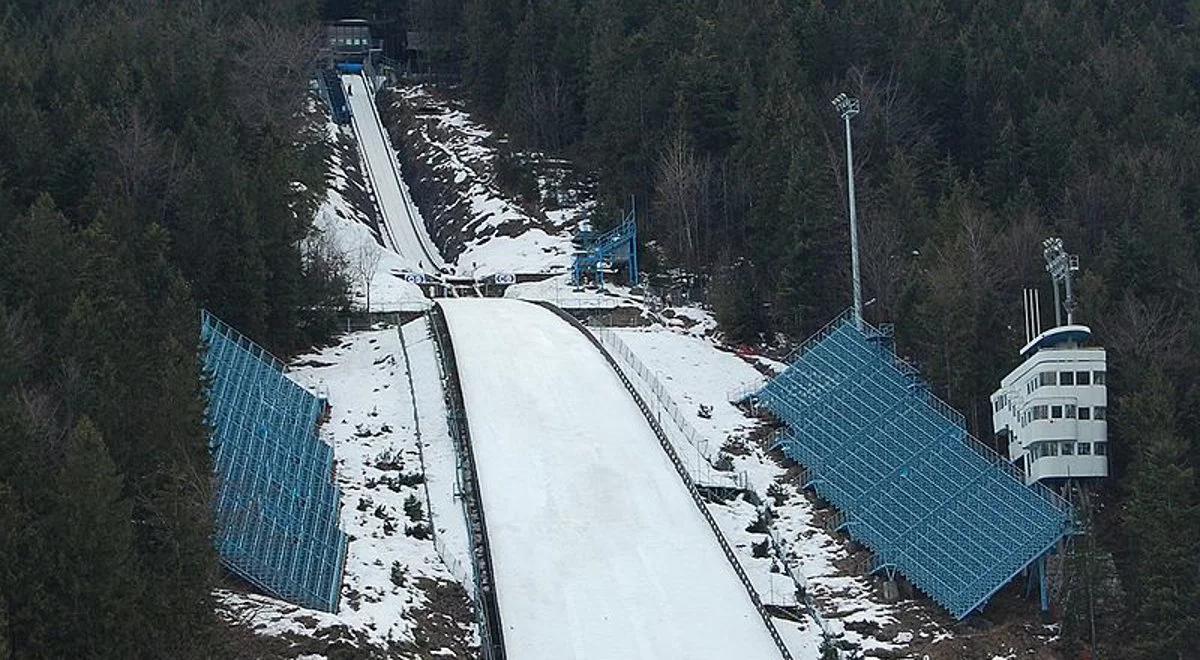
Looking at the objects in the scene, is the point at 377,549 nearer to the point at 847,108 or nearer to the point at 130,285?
the point at 130,285

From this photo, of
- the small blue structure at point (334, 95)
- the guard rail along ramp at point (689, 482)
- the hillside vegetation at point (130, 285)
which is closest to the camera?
the hillside vegetation at point (130, 285)

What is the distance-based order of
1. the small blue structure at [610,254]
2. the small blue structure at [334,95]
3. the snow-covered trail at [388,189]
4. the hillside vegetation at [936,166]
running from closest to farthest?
the hillside vegetation at [936,166] < the small blue structure at [610,254] < the snow-covered trail at [388,189] < the small blue structure at [334,95]

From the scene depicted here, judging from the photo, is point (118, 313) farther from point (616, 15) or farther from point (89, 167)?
point (616, 15)

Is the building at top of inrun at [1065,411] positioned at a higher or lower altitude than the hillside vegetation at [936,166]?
lower

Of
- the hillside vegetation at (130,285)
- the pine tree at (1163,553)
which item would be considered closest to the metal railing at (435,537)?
the hillside vegetation at (130,285)

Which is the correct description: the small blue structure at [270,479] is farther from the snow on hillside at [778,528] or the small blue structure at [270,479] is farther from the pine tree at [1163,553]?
the pine tree at [1163,553]

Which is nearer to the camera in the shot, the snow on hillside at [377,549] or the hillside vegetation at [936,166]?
the snow on hillside at [377,549]

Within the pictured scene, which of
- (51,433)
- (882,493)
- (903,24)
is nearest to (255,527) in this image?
(51,433)

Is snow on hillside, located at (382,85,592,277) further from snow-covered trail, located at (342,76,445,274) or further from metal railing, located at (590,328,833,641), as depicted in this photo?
metal railing, located at (590,328,833,641)
